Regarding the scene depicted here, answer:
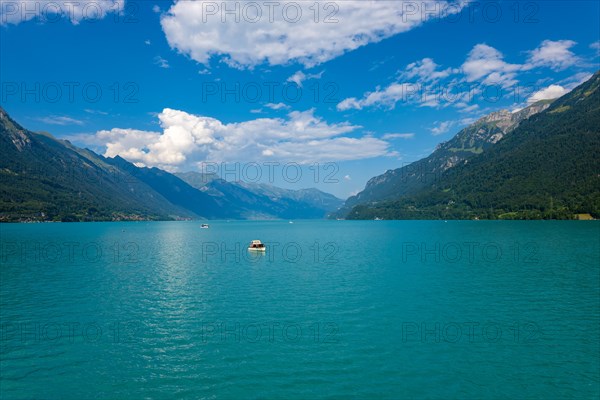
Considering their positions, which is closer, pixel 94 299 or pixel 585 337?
pixel 585 337

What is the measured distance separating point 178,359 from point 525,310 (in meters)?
40.0

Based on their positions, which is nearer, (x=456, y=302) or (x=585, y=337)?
(x=585, y=337)

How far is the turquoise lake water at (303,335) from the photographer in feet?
83.0

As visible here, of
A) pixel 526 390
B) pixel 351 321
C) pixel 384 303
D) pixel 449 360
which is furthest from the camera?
pixel 384 303

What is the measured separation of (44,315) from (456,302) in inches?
2033

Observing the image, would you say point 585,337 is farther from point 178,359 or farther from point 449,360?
point 178,359

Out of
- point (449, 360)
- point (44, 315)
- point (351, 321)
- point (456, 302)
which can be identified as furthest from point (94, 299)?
point (456, 302)

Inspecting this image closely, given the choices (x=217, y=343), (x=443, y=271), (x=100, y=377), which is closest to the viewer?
(x=100, y=377)

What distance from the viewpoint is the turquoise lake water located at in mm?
25297

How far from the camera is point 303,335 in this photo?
116ft

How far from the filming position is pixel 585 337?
33844 millimetres

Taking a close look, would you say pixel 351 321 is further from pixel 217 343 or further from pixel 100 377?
pixel 100 377

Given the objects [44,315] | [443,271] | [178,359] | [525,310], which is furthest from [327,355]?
[443,271]

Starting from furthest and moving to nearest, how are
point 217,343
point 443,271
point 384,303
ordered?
point 443,271, point 384,303, point 217,343
